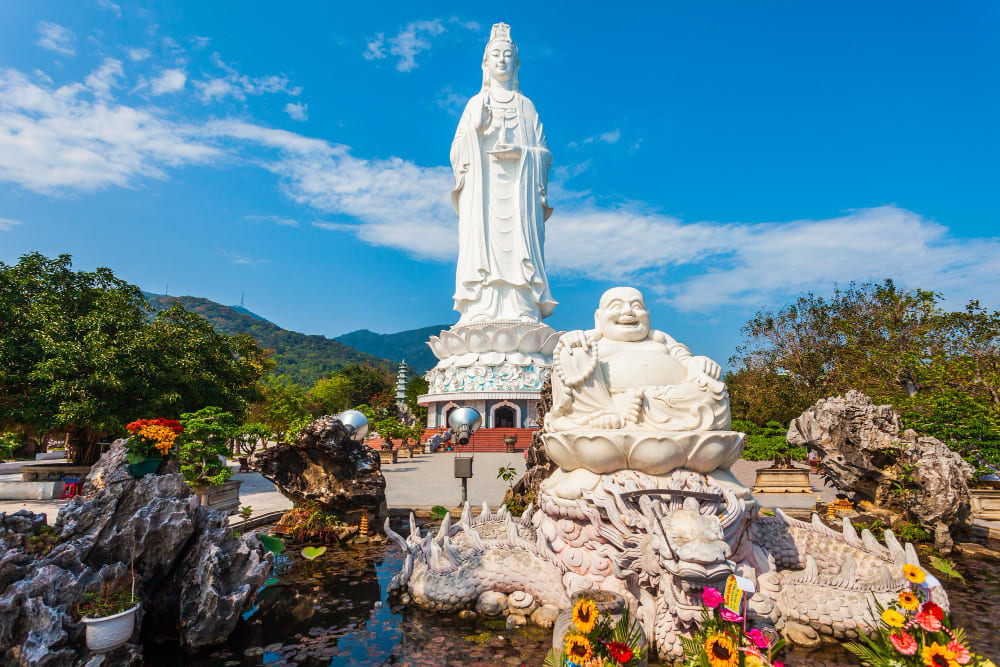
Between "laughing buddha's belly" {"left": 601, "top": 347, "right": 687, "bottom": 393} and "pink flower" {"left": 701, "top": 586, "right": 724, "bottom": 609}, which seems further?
"laughing buddha's belly" {"left": 601, "top": 347, "right": 687, "bottom": 393}

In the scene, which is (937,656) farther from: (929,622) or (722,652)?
(722,652)

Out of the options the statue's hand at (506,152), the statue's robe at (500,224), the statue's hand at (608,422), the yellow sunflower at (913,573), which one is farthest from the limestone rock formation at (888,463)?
the statue's hand at (506,152)

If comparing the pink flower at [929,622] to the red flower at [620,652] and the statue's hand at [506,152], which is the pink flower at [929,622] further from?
the statue's hand at [506,152]

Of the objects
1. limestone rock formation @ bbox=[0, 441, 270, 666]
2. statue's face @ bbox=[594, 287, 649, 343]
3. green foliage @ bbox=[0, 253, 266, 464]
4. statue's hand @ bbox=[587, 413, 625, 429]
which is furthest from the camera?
green foliage @ bbox=[0, 253, 266, 464]

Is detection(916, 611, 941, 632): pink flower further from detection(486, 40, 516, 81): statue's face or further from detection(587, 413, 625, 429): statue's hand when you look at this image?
detection(486, 40, 516, 81): statue's face

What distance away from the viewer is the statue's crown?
28.4m

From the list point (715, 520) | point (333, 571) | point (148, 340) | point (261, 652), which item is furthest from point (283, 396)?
point (715, 520)

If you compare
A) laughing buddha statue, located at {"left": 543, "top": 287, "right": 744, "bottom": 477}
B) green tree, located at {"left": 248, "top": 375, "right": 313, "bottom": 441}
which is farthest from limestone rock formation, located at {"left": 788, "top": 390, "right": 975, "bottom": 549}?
green tree, located at {"left": 248, "top": 375, "right": 313, "bottom": 441}

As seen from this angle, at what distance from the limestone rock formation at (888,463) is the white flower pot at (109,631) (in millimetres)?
8062

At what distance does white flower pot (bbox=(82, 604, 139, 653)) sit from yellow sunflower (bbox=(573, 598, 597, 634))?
283 centimetres

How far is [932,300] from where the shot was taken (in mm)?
15578

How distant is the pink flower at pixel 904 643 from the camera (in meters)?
2.58

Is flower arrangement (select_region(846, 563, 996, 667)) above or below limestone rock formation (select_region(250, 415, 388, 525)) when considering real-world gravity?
below

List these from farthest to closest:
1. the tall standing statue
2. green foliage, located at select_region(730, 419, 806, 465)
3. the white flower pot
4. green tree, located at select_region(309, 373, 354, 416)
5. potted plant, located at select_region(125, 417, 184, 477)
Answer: green tree, located at select_region(309, 373, 354, 416) → the tall standing statue → green foliage, located at select_region(730, 419, 806, 465) → potted plant, located at select_region(125, 417, 184, 477) → the white flower pot
